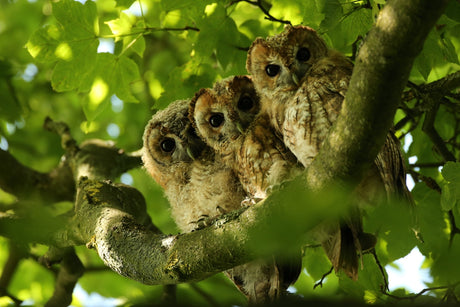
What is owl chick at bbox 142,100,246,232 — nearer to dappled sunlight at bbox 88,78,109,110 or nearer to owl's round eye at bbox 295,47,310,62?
dappled sunlight at bbox 88,78,109,110

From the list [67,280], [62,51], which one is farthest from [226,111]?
[67,280]

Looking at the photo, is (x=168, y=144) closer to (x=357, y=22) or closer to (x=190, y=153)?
(x=190, y=153)

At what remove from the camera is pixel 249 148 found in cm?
300

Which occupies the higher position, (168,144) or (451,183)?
(168,144)

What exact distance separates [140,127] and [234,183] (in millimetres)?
2176

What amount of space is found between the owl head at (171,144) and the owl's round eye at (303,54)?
939 millimetres

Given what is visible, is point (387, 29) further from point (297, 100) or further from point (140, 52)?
point (140, 52)

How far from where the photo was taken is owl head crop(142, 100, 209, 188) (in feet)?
11.8

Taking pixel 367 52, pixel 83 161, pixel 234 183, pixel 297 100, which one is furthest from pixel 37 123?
pixel 367 52

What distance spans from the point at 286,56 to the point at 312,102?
1.68ft

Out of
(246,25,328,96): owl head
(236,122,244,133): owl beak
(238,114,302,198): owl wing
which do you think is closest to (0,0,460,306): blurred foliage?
(246,25,328,96): owl head

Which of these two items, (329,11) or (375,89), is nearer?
(375,89)

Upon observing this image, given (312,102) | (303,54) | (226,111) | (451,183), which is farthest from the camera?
(226,111)

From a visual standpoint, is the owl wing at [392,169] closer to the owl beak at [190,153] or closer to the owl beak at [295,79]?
A: the owl beak at [295,79]
